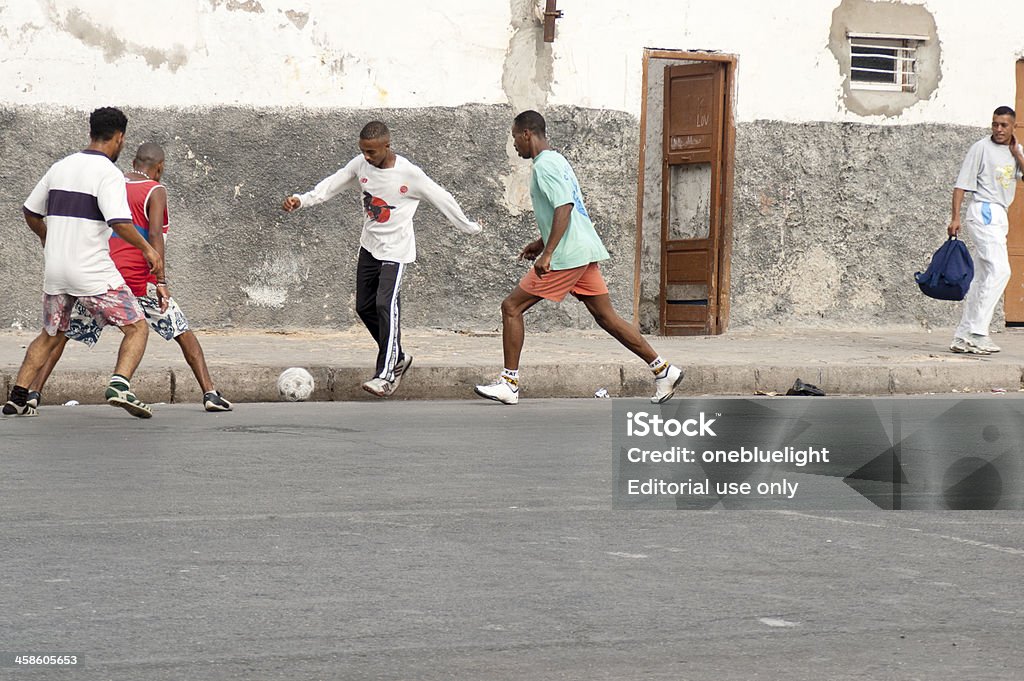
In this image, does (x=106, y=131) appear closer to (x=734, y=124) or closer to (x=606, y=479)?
(x=606, y=479)

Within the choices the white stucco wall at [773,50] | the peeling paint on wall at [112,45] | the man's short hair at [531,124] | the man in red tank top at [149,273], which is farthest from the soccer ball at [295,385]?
the white stucco wall at [773,50]

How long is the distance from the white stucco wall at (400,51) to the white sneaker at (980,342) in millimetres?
3220

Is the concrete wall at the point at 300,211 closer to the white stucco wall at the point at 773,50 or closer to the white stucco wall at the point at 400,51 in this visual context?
the white stucco wall at the point at 400,51

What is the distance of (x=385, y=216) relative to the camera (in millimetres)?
10727

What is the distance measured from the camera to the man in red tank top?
9.59 m

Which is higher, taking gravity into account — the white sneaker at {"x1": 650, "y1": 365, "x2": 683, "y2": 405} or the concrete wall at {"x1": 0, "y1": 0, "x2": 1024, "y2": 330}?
the concrete wall at {"x1": 0, "y1": 0, "x2": 1024, "y2": 330}

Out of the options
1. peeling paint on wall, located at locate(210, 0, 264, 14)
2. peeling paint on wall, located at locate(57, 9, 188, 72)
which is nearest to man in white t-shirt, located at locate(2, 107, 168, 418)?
peeling paint on wall, located at locate(57, 9, 188, 72)

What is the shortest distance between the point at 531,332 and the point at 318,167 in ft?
7.93

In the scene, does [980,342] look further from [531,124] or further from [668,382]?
[531,124]

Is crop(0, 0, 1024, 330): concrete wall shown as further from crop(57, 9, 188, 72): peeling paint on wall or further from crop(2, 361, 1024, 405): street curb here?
crop(2, 361, 1024, 405): street curb

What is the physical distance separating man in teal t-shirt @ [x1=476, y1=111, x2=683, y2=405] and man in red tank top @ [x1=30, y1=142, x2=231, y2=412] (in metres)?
1.78

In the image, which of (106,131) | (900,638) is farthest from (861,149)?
(900,638)

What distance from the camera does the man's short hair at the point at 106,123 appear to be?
926 cm

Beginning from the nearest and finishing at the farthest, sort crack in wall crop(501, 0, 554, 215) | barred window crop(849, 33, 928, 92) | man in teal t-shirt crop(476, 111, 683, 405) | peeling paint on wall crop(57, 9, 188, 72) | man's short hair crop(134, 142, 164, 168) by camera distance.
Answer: man's short hair crop(134, 142, 164, 168)
man in teal t-shirt crop(476, 111, 683, 405)
peeling paint on wall crop(57, 9, 188, 72)
crack in wall crop(501, 0, 554, 215)
barred window crop(849, 33, 928, 92)
